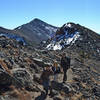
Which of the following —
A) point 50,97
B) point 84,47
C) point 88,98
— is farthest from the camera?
point 84,47

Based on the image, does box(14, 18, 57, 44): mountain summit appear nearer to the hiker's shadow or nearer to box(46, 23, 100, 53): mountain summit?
box(46, 23, 100, 53): mountain summit

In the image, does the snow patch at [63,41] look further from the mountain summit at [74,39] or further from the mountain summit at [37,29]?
the mountain summit at [37,29]

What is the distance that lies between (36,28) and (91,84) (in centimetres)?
13981

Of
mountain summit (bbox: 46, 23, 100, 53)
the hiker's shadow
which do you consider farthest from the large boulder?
mountain summit (bbox: 46, 23, 100, 53)

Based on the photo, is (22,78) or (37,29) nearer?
(22,78)

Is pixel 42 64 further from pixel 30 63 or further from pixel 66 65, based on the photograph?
pixel 66 65

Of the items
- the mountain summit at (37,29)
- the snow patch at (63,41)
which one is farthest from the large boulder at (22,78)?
the mountain summit at (37,29)

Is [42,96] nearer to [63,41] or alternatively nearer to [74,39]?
[74,39]

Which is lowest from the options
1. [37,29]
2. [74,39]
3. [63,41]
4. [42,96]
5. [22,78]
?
[42,96]

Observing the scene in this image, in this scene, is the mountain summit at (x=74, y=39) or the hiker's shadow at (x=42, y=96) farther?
the mountain summit at (x=74, y=39)

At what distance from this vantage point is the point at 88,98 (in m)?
19.4

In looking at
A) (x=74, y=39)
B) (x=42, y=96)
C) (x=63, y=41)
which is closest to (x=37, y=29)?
(x=63, y=41)

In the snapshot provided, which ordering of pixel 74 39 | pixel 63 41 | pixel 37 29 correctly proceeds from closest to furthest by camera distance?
pixel 74 39, pixel 63 41, pixel 37 29

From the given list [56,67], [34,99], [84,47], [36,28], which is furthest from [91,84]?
[36,28]
